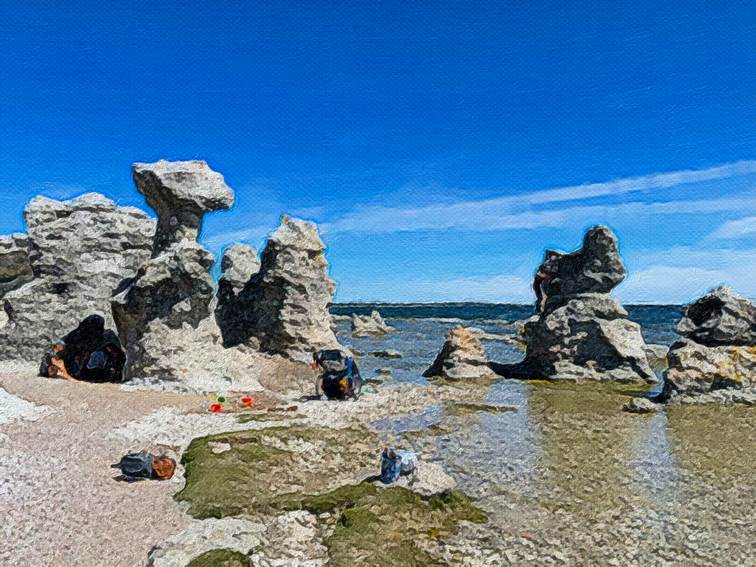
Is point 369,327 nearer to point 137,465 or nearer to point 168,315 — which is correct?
point 168,315

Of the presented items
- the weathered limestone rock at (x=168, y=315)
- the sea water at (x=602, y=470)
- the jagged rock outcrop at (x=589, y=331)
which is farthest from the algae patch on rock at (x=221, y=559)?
the jagged rock outcrop at (x=589, y=331)

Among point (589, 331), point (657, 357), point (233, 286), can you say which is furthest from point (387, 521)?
point (657, 357)

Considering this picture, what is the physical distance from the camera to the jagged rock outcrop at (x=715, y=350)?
2753 centimetres

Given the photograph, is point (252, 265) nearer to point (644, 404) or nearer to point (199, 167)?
point (199, 167)

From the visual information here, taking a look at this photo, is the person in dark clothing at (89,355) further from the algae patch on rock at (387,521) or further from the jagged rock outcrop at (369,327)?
the jagged rock outcrop at (369,327)

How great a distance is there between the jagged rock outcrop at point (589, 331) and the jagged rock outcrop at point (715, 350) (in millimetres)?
5037

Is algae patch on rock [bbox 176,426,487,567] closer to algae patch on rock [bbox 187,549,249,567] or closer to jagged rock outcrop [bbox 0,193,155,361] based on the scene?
algae patch on rock [bbox 187,549,249,567]

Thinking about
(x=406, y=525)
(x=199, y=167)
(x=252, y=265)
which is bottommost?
(x=406, y=525)

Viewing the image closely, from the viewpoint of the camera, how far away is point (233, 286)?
4416 centimetres

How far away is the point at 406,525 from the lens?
510 inches

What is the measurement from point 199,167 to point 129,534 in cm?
2244

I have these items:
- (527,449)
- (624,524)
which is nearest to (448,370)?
(527,449)

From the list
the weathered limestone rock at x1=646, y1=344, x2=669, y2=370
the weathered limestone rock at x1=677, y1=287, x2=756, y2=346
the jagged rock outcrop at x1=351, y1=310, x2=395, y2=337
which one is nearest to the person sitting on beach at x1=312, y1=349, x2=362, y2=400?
the weathered limestone rock at x1=677, y1=287, x2=756, y2=346

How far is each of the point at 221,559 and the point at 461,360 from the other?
27944mm
